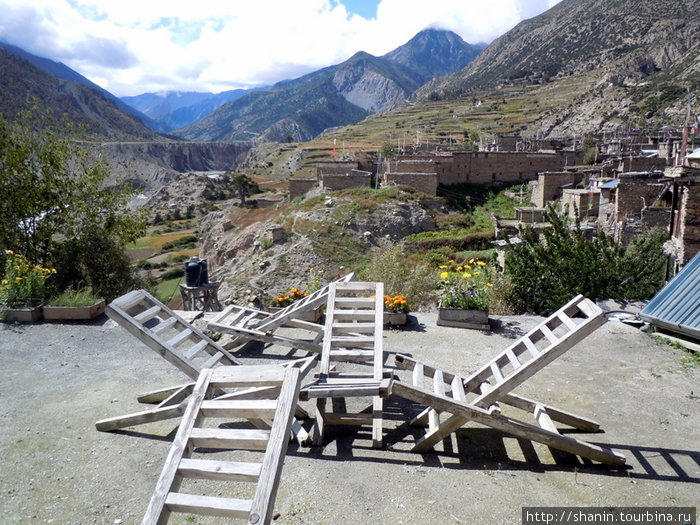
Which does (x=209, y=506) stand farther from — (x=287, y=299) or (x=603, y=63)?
(x=603, y=63)

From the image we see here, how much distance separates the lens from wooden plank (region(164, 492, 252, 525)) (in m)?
2.47

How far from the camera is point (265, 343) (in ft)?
24.0

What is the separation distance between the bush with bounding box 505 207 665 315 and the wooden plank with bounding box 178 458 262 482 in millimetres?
7530

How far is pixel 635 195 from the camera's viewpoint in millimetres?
20156

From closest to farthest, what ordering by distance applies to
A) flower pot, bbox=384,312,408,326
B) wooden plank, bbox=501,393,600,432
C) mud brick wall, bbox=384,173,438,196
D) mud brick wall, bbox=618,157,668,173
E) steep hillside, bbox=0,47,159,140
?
wooden plank, bbox=501,393,600,432 < flower pot, bbox=384,312,408,326 < mud brick wall, bbox=618,157,668,173 < mud brick wall, bbox=384,173,438,196 < steep hillside, bbox=0,47,159,140

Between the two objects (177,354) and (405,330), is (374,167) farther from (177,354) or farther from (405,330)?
(177,354)

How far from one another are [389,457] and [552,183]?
3348 centimetres

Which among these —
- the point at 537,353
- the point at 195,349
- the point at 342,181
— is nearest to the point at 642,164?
the point at 342,181

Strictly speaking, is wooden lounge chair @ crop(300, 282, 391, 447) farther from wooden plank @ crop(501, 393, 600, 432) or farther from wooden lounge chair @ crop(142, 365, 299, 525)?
wooden plank @ crop(501, 393, 600, 432)

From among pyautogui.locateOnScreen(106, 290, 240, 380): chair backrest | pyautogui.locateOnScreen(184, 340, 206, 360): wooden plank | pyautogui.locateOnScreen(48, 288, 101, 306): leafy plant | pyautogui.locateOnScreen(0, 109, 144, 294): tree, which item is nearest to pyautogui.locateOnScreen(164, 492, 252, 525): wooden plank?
pyautogui.locateOnScreen(106, 290, 240, 380): chair backrest

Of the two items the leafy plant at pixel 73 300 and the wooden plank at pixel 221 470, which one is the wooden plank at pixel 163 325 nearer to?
the wooden plank at pixel 221 470

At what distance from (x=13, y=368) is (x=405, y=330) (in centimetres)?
552

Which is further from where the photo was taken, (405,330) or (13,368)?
(405,330)

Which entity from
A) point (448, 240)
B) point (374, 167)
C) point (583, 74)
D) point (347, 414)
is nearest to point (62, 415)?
point (347, 414)
